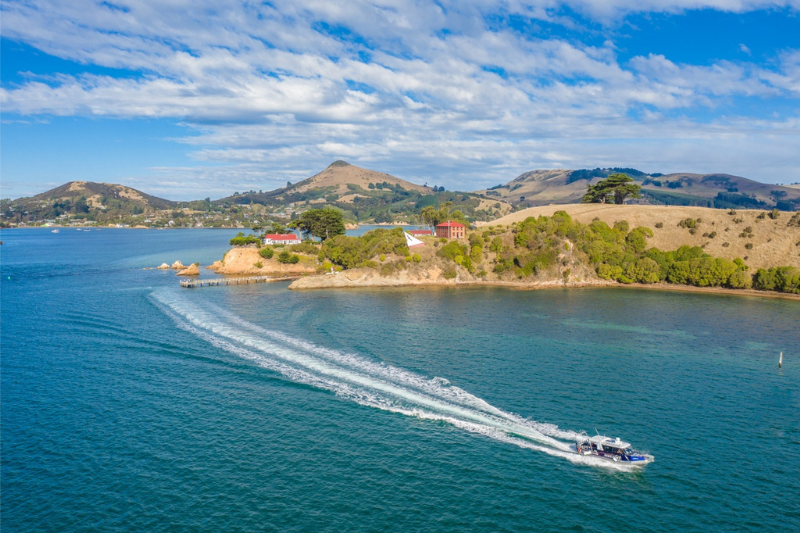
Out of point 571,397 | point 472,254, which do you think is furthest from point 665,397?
point 472,254

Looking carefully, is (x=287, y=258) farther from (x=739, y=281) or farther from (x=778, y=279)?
(x=778, y=279)

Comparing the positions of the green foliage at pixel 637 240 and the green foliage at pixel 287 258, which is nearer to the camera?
the green foliage at pixel 637 240

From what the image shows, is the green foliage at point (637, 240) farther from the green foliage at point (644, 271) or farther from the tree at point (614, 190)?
the tree at point (614, 190)

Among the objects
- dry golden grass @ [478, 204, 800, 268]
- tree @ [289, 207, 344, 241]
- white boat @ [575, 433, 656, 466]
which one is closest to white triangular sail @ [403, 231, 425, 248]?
tree @ [289, 207, 344, 241]

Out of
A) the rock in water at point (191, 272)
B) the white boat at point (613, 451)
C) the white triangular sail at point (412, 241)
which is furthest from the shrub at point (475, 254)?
the white boat at point (613, 451)

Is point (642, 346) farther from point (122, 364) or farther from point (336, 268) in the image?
point (336, 268)
